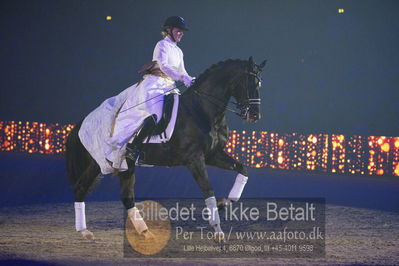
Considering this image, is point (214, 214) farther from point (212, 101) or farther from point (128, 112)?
point (128, 112)

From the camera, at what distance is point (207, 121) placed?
270 inches

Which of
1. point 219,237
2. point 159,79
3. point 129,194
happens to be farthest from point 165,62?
point 219,237

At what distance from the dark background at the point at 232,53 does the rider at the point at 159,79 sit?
864 cm

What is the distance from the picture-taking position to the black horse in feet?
22.1

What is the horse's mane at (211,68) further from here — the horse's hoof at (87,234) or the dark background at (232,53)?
the dark background at (232,53)

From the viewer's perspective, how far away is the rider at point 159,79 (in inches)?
275

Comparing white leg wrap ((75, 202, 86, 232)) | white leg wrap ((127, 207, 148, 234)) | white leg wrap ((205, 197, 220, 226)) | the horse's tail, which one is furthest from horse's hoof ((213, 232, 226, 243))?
the horse's tail

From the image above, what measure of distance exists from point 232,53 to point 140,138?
30.5 ft

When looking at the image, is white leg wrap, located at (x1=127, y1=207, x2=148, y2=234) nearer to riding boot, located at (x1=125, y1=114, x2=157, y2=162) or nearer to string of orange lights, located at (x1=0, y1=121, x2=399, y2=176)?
riding boot, located at (x1=125, y1=114, x2=157, y2=162)

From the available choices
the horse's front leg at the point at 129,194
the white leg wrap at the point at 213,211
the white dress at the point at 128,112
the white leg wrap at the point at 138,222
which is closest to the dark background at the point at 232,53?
the white dress at the point at 128,112

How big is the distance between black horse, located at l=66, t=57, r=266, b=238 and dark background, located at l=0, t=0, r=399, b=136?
8702mm

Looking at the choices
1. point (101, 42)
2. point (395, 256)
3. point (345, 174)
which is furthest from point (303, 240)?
point (101, 42)

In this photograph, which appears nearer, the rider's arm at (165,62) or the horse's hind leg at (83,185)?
the rider's arm at (165,62)

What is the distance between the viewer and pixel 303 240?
6828 mm
